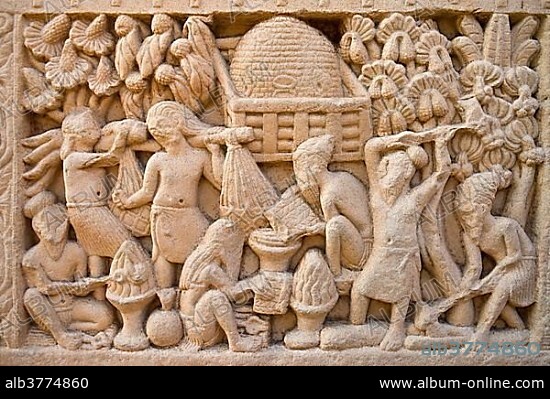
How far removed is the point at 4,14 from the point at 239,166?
1.27 metres

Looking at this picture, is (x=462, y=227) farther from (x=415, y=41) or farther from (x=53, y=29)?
(x=53, y=29)

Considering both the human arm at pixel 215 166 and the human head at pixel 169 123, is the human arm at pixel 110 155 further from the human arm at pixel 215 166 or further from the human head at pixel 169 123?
the human arm at pixel 215 166

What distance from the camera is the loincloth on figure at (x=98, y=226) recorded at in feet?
9.76

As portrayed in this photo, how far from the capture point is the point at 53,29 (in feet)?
9.69

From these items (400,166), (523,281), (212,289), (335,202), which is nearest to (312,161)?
(335,202)

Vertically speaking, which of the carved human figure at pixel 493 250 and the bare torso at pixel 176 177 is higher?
the bare torso at pixel 176 177

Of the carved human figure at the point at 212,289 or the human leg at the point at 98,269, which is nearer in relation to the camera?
the carved human figure at the point at 212,289

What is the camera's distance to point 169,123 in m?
2.92

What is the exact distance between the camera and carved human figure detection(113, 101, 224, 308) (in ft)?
9.64

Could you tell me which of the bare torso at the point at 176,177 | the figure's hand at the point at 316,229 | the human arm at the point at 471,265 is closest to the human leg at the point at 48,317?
the bare torso at the point at 176,177

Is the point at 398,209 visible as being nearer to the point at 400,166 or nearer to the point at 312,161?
the point at 400,166

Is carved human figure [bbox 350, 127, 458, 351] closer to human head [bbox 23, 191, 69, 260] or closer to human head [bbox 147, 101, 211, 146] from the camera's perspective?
human head [bbox 147, 101, 211, 146]

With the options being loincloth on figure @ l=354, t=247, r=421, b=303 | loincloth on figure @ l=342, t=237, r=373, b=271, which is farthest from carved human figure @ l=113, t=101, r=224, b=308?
loincloth on figure @ l=354, t=247, r=421, b=303

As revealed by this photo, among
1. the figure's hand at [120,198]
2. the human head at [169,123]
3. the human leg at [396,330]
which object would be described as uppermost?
the human head at [169,123]
